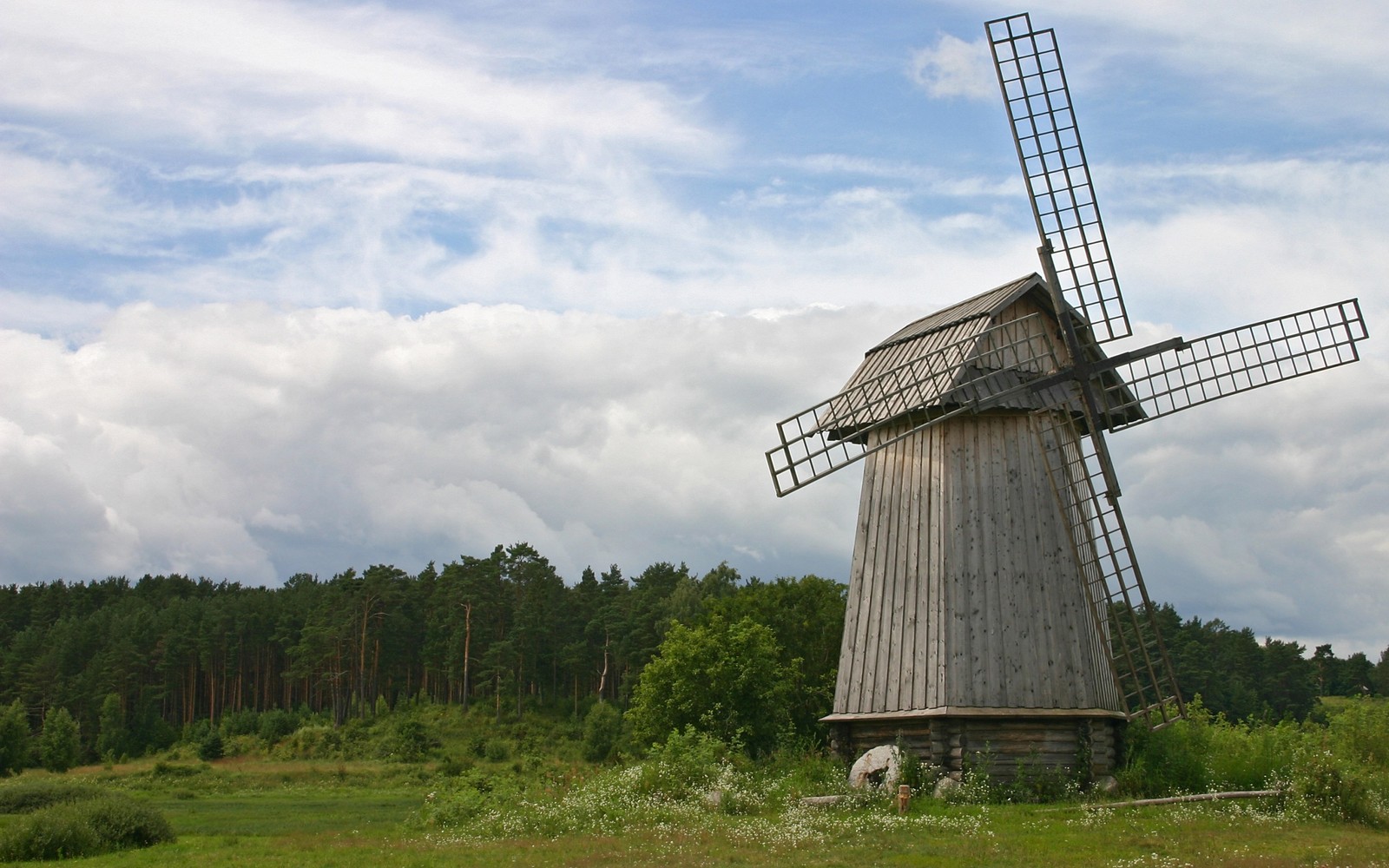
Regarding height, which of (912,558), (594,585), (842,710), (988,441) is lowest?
(842,710)

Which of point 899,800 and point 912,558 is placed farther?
point 912,558

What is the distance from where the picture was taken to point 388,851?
59.6ft

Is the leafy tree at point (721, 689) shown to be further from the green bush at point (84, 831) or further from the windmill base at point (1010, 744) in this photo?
the green bush at point (84, 831)

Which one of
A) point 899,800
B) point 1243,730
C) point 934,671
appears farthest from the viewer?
point 1243,730

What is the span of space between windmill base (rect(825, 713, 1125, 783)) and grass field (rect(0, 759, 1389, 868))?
4.52 feet

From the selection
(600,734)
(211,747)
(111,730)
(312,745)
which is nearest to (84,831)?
(600,734)

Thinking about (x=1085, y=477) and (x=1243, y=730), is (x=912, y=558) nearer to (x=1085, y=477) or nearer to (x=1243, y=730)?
(x=1085, y=477)

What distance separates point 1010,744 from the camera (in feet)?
70.4

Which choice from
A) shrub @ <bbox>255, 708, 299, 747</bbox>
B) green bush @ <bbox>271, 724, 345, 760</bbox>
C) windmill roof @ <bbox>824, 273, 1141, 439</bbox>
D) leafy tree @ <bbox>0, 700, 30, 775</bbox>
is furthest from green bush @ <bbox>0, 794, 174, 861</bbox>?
shrub @ <bbox>255, 708, 299, 747</bbox>

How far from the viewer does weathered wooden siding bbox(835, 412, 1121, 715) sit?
21.8m

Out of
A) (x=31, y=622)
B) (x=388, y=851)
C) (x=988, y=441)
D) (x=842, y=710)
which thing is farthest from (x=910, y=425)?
(x=31, y=622)

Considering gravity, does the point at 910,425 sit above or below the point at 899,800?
above

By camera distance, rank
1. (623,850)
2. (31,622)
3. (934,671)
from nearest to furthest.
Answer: (623,850) → (934,671) → (31,622)

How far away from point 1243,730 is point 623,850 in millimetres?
17316
